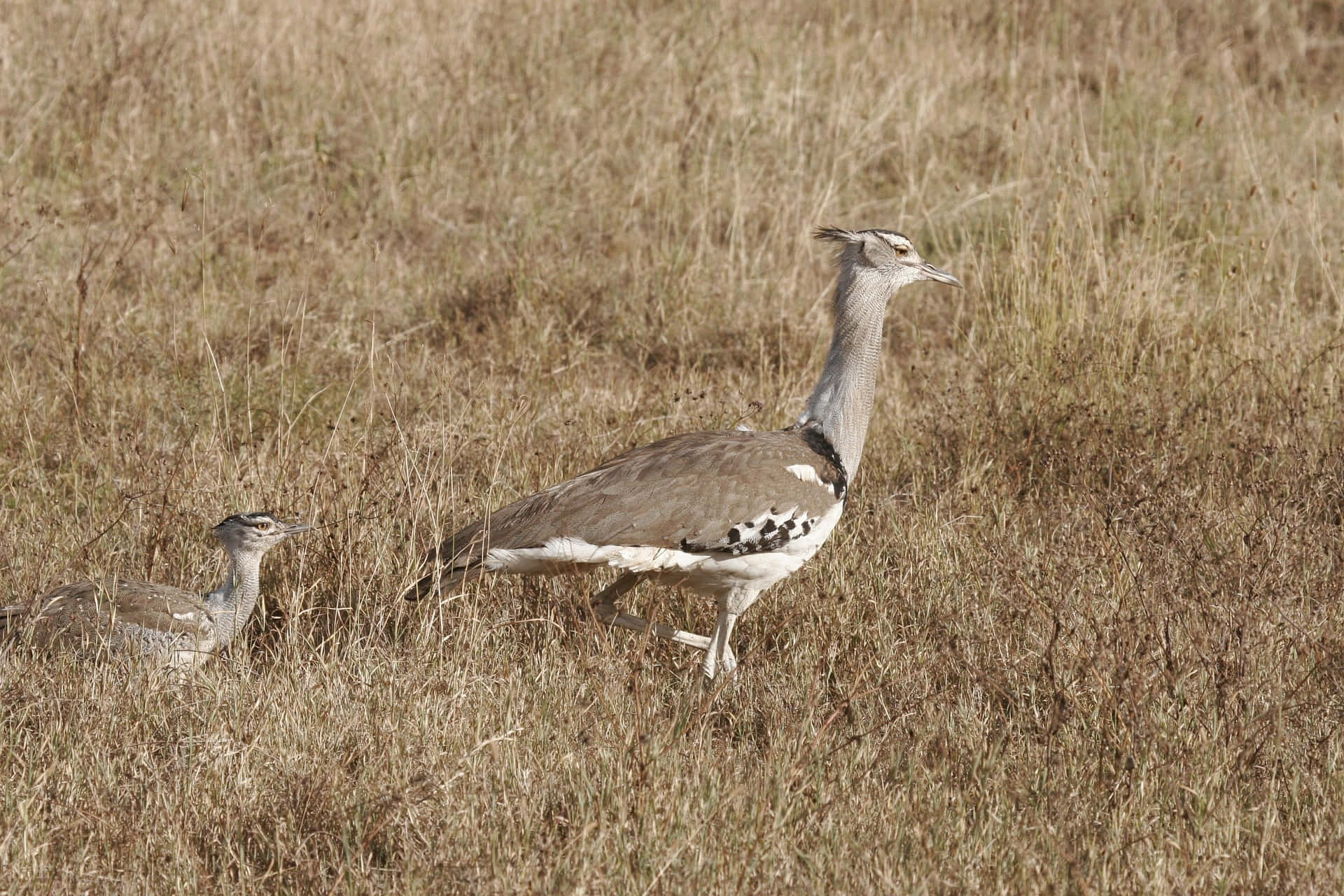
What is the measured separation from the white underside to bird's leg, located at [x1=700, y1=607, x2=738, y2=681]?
8 centimetres

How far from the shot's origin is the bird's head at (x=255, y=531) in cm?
423

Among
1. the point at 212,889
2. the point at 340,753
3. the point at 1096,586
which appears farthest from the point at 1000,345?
the point at 212,889

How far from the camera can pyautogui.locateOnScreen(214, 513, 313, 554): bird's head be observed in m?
4.23

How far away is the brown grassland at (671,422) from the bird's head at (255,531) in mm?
213

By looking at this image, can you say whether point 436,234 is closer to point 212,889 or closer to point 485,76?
point 485,76

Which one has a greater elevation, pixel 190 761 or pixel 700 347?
pixel 190 761

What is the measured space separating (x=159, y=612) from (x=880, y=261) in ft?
7.88

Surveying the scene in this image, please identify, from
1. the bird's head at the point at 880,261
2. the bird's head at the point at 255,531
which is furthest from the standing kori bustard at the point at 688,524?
the bird's head at the point at 880,261

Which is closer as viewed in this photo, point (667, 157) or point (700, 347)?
point (700, 347)

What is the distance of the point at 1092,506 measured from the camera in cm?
470

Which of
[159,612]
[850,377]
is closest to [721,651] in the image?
[850,377]

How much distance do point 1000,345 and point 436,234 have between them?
2.95 metres

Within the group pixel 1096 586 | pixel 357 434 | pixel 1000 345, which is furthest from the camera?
pixel 1000 345

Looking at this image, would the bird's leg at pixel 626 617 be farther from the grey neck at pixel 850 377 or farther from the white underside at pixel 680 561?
the grey neck at pixel 850 377
